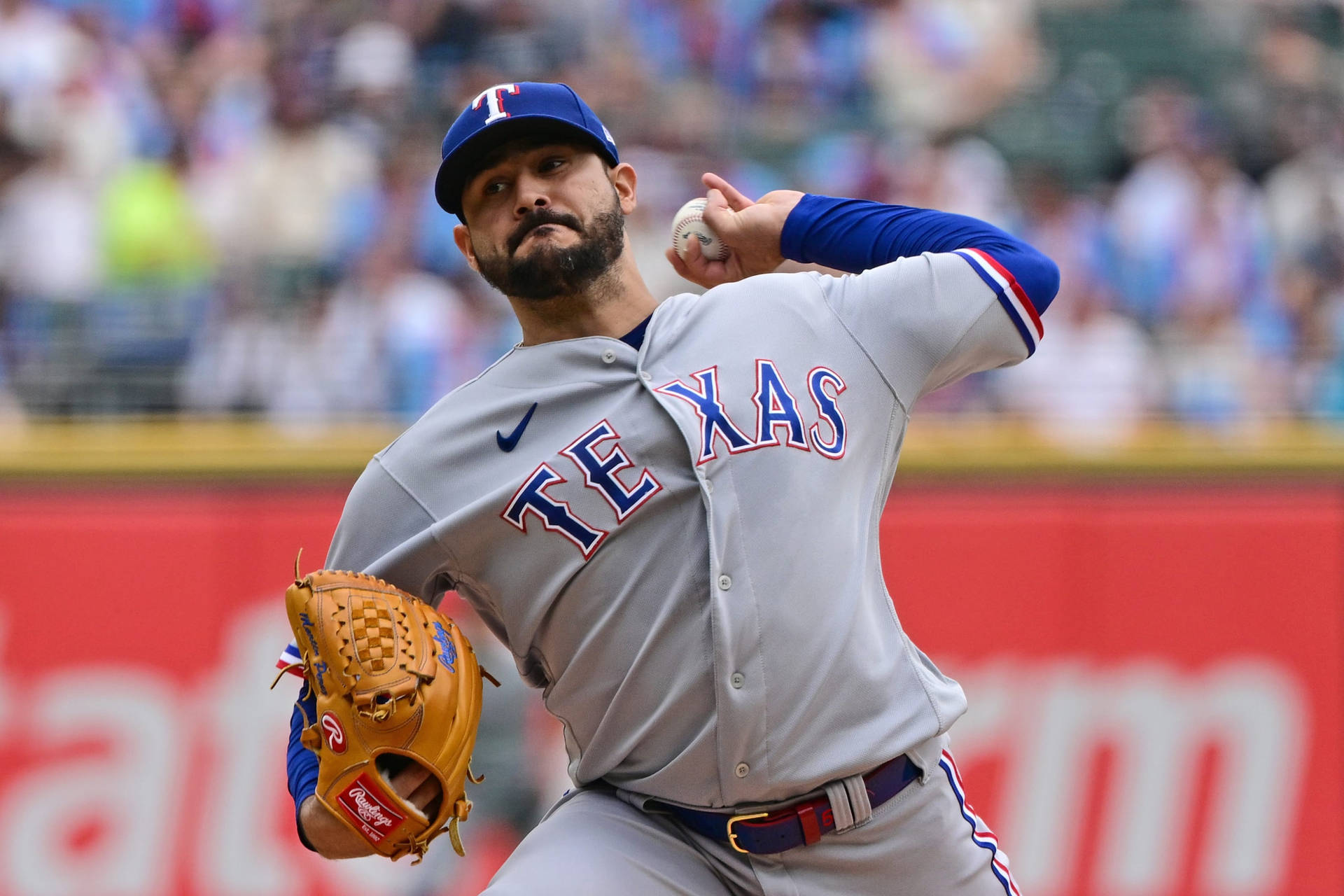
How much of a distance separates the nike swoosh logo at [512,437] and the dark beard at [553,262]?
0.22 meters

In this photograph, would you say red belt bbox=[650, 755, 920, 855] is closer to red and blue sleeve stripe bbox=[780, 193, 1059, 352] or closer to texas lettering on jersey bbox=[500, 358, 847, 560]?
texas lettering on jersey bbox=[500, 358, 847, 560]

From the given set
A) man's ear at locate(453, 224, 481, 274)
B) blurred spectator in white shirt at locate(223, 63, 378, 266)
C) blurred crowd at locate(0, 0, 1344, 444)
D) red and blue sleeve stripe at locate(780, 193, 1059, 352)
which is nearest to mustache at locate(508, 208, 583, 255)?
man's ear at locate(453, 224, 481, 274)

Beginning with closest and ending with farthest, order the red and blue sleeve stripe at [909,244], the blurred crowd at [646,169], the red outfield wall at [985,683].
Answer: the red and blue sleeve stripe at [909,244]
the red outfield wall at [985,683]
the blurred crowd at [646,169]

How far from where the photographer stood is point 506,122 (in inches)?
108

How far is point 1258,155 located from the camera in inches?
314

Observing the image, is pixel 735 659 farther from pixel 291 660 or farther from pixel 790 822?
pixel 291 660

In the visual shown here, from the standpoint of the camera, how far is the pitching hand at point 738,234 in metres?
2.91

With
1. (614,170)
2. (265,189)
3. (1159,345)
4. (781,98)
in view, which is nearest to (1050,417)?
(1159,345)

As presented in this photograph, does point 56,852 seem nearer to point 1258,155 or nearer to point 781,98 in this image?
point 781,98

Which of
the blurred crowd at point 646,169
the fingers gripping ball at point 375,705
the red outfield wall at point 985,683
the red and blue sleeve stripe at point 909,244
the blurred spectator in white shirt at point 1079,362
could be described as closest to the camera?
the fingers gripping ball at point 375,705

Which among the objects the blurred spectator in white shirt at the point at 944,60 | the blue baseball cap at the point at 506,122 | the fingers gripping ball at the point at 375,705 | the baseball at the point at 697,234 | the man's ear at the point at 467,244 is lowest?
the fingers gripping ball at the point at 375,705

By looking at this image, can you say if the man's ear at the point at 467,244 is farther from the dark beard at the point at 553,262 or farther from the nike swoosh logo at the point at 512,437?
the nike swoosh logo at the point at 512,437

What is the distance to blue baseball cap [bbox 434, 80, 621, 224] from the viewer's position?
9.07 ft

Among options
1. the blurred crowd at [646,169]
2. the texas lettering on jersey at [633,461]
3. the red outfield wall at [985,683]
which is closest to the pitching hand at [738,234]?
the texas lettering on jersey at [633,461]
